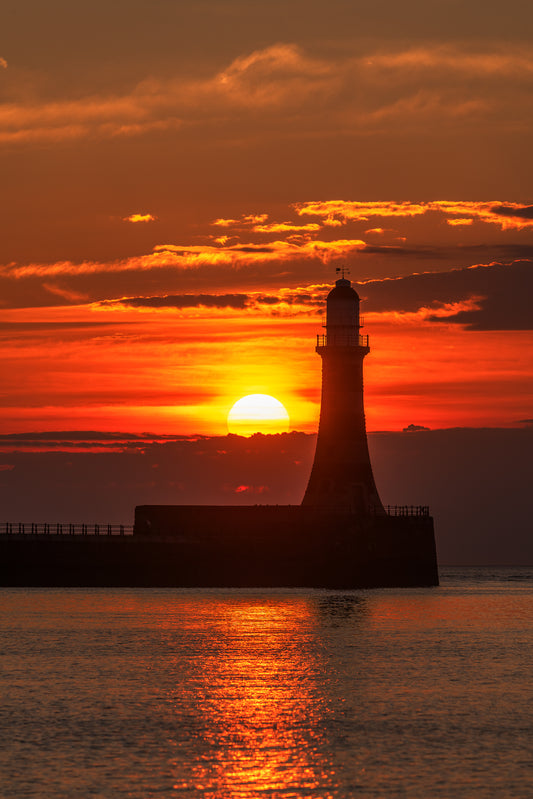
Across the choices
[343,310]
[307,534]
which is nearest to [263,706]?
[307,534]

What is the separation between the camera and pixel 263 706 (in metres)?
41.3

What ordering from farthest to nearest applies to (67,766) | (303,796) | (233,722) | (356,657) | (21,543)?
(21,543) → (356,657) → (233,722) → (67,766) → (303,796)

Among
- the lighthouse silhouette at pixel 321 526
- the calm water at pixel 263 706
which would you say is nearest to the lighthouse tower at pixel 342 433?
the lighthouse silhouette at pixel 321 526

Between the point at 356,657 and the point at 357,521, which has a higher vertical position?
the point at 357,521

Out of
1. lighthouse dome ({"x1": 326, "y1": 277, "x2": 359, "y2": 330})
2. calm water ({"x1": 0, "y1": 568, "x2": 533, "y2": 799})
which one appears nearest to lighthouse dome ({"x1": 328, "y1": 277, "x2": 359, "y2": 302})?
lighthouse dome ({"x1": 326, "y1": 277, "x2": 359, "y2": 330})

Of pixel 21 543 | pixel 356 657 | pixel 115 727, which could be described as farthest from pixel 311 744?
pixel 21 543

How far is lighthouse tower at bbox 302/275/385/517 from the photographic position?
296 ft

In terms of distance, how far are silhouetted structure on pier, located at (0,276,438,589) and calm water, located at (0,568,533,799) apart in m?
11.4

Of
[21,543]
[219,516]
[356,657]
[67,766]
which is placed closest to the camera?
[67,766]

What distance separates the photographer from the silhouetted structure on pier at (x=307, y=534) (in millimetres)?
86750

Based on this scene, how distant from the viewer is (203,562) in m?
88.6

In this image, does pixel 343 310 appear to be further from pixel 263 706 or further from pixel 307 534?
pixel 263 706

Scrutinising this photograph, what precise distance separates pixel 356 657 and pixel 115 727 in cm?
1966

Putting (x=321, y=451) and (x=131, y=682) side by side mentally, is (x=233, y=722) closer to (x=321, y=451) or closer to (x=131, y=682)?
(x=131, y=682)
